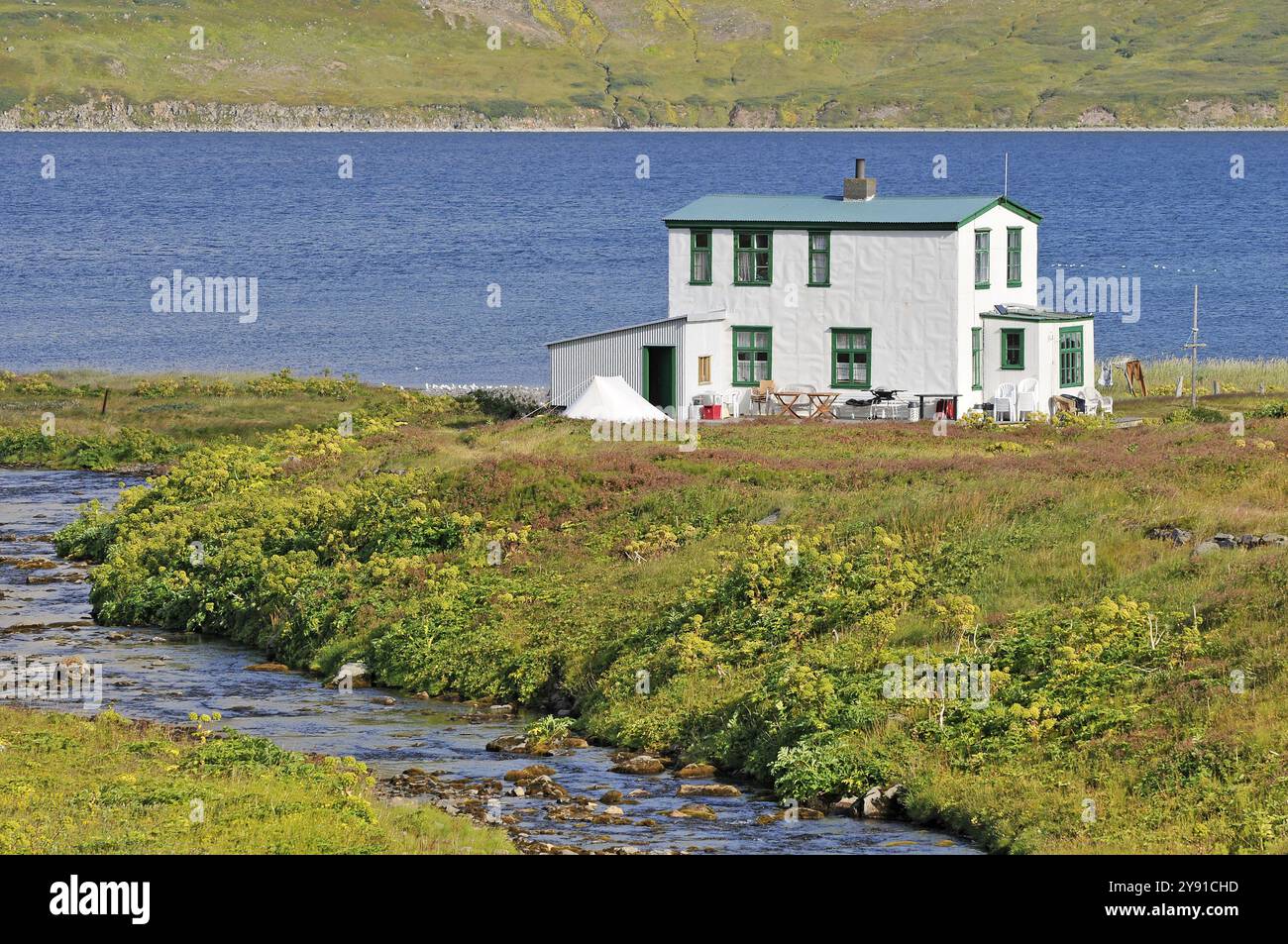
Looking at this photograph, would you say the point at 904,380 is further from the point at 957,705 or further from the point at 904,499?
the point at 957,705

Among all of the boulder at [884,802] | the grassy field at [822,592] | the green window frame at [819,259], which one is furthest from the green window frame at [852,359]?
the boulder at [884,802]

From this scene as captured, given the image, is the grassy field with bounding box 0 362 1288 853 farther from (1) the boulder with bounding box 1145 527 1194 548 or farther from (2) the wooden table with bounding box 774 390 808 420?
(2) the wooden table with bounding box 774 390 808 420

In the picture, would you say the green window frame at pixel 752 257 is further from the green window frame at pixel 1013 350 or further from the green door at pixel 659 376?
the green window frame at pixel 1013 350

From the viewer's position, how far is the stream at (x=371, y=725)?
22672mm

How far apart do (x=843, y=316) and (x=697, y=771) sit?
92.9 ft

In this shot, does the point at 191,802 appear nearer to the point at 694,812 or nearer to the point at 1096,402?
the point at 694,812

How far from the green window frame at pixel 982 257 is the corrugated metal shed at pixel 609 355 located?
28.6 ft

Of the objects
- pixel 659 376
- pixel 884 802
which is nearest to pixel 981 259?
pixel 659 376

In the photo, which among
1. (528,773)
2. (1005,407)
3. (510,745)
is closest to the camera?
(528,773)

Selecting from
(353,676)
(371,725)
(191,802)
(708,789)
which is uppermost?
(353,676)

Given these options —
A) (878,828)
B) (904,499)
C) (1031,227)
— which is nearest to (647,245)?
(1031,227)

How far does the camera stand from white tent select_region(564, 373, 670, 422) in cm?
4922

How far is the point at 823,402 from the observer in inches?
2050
